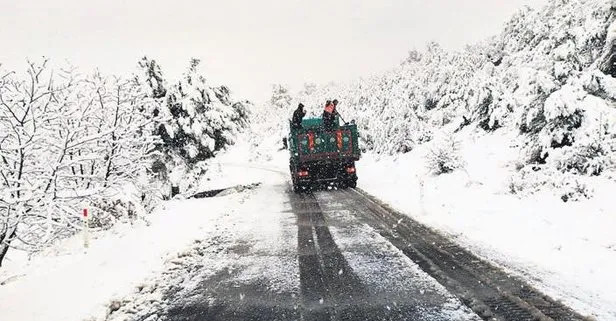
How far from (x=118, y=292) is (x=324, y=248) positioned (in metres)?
3.57

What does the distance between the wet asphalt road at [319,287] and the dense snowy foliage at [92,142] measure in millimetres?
2022

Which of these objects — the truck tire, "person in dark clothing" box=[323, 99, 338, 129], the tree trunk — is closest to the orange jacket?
"person in dark clothing" box=[323, 99, 338, 129]

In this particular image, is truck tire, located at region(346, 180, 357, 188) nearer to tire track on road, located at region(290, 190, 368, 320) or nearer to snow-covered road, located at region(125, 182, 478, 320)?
snow-covered road, located at region(125, 182, 478, 320)

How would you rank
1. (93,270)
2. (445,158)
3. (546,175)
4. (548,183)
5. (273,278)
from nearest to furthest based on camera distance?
(273,278) → (93,270) → (548,183) → (546,175) → (445,158)

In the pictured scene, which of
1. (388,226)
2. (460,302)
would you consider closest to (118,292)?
(460,302)

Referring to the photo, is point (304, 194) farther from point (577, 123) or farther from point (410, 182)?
point (577, 123)

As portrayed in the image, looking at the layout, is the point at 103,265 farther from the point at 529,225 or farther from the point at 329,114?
the point at 329,114

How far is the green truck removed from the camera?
18.3 metres

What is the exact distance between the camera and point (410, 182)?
18.8m

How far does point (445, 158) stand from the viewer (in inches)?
704

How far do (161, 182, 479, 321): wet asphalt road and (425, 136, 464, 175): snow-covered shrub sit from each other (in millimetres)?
9211

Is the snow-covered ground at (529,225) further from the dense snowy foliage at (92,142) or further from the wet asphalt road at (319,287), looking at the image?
the dense snowy foliage at (92,142)

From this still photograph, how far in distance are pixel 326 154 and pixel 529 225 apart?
385 inches

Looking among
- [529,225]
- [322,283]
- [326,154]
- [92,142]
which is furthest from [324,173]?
[322,283]
